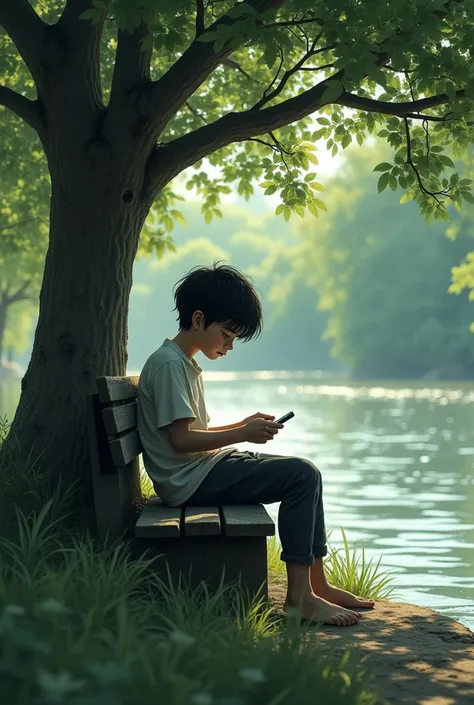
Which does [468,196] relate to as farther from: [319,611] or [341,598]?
[319,611]

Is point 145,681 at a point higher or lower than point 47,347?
lower

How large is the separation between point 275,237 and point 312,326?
86766 mm

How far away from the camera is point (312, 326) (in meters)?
90.6

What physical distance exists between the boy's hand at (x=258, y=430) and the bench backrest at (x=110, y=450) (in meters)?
0.58

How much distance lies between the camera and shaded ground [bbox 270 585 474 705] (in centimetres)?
439

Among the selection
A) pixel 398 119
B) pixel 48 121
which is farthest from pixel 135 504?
pixel 398 119

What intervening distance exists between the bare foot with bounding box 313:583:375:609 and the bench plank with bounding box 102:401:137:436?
1.28 meters

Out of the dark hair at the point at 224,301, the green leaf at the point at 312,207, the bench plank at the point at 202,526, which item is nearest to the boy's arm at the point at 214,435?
the bench plank at the point at 202,526

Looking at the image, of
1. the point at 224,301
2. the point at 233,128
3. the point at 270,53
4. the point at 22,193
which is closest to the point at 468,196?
the point at 233,128

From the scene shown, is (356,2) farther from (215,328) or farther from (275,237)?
(275,237)

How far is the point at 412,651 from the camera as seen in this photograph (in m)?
5.08

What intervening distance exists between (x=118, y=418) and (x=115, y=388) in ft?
0.80

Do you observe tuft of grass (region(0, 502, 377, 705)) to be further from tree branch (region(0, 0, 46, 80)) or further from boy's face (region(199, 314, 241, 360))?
tree branch (region(0, 0, 46, 80))

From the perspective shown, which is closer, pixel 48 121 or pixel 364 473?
pixel 48 121
